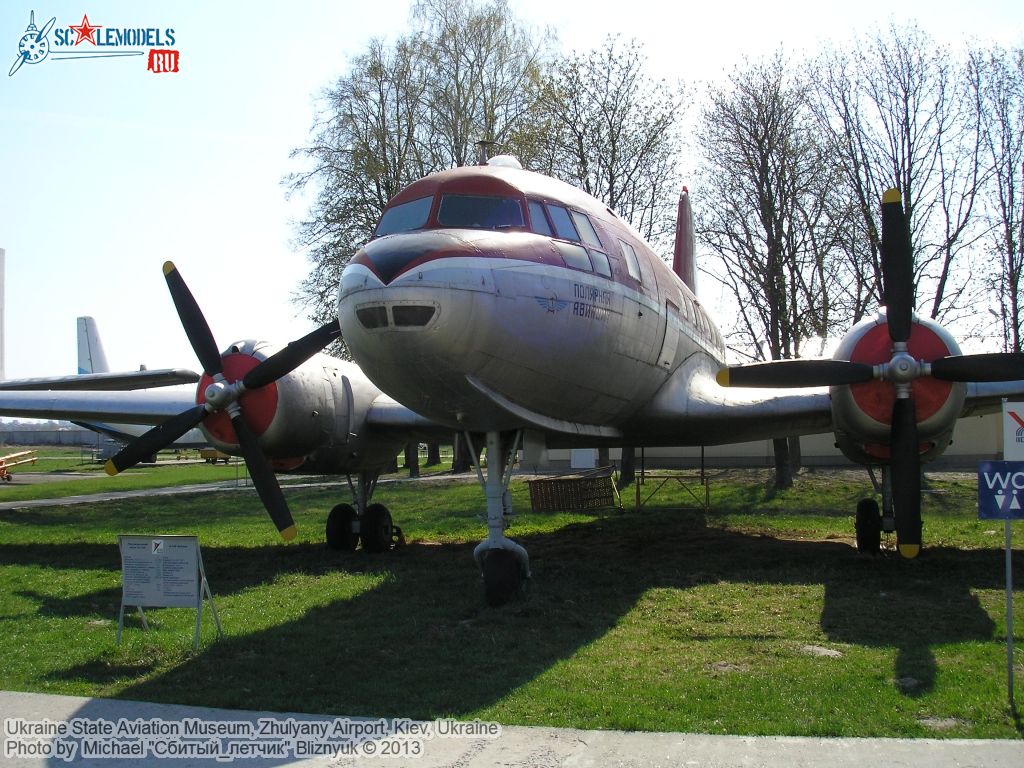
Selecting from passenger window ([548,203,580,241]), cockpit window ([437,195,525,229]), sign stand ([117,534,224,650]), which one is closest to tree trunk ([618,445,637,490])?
passenger window ([548,203,580,241])

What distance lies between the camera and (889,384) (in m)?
10.7

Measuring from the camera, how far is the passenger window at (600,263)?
9688 millimetres

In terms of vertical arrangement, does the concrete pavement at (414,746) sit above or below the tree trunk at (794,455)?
below

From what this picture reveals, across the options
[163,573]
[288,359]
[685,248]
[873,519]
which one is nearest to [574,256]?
[288,359]

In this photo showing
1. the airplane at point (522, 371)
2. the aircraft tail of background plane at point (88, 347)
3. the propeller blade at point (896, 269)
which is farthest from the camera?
the aircraft tail of background plane at point (88, 347)

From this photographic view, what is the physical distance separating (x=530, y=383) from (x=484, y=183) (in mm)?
2214

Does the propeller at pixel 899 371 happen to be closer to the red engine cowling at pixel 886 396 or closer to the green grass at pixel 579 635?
the red engine cowling at pixel 886 396

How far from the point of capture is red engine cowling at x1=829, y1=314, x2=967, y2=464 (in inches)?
415

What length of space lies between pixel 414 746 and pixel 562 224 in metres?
5.87

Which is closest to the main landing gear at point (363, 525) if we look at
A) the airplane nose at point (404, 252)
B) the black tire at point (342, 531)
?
the black tire at point (342, 531)

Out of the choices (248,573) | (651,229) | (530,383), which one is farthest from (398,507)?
(530,383)

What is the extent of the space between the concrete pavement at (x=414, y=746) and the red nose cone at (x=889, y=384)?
600 centimetres

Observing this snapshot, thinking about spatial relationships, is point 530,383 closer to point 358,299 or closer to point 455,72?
point 358,299

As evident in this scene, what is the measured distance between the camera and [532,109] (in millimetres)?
32219
